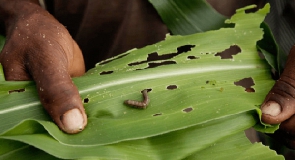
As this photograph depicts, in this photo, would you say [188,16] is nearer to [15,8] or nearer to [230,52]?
[230,52]

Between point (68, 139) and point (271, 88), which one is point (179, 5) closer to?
point (271, 88)

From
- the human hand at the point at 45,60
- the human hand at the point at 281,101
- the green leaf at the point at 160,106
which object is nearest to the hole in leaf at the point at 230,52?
the green leaf at the point at 160,106

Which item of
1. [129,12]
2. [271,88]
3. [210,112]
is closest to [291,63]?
[271,88]

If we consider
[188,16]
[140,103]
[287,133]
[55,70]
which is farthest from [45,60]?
[287,133]

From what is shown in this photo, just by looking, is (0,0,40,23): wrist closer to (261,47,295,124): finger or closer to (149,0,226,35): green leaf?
(149,0,226,35): green leaf

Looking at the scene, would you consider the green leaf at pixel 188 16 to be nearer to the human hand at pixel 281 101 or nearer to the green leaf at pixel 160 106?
the green leaf at pixel 160 106

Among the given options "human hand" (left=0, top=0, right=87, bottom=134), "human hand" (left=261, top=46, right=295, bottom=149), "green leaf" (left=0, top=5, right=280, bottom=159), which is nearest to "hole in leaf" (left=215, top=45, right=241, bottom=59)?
"green leaf" (left=0, top=5, right=280, bottom=159)

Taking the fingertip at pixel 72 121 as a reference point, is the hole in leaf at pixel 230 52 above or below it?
below
